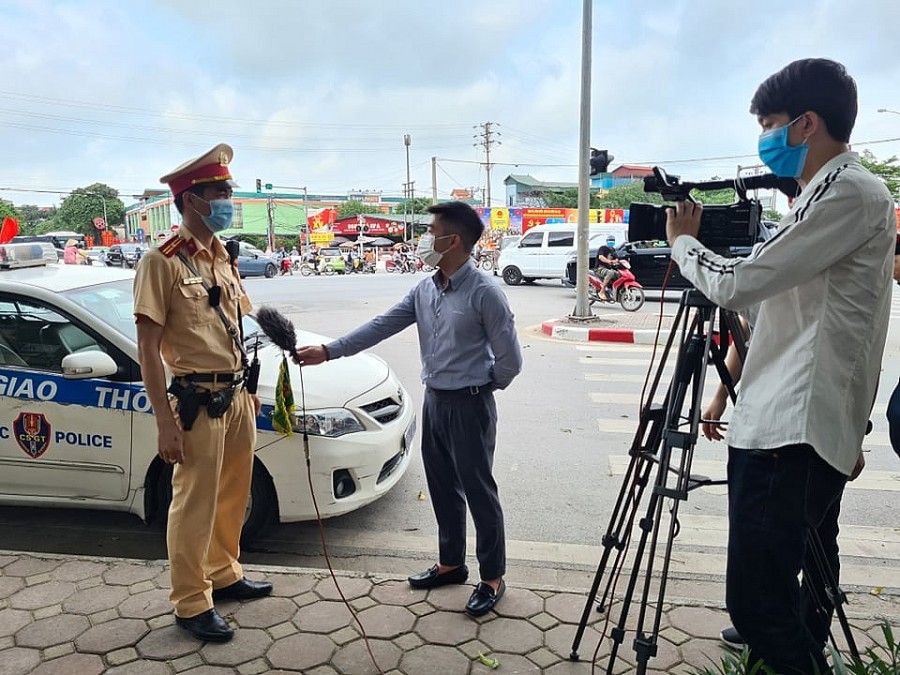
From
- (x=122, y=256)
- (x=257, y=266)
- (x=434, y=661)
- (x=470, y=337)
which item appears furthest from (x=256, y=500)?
(x=122, y=256)

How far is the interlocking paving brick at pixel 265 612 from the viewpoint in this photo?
256 centimetres

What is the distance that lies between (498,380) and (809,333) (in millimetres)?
1266

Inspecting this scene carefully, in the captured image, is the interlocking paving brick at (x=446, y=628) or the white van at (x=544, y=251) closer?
the interlocking paving brick at (x=446, y=628)

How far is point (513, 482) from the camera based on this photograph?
4270 mm

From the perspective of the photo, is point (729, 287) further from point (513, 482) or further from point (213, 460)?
point (513, 482)

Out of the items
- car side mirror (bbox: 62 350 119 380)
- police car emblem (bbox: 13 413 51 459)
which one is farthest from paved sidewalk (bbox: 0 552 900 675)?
car side mirror (bbox: 62 350 119 380)

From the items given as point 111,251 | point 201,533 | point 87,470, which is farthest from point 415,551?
point 111,251

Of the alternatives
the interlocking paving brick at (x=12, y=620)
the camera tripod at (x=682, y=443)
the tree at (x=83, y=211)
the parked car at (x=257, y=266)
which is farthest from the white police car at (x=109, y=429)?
the tree at (x=83, y=211)

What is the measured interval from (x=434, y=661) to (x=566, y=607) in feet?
2.04

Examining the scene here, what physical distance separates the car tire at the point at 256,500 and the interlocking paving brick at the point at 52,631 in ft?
2.27

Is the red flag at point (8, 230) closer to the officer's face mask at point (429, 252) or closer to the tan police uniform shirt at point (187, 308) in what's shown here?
the tan police uniform shirt at point (187, 308)

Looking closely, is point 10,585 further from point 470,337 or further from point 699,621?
point 699,621

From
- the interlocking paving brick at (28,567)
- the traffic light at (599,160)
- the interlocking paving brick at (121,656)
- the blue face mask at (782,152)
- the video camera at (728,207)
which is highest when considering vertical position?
the traffic light at (599,160)

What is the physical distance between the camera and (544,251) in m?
18.6
